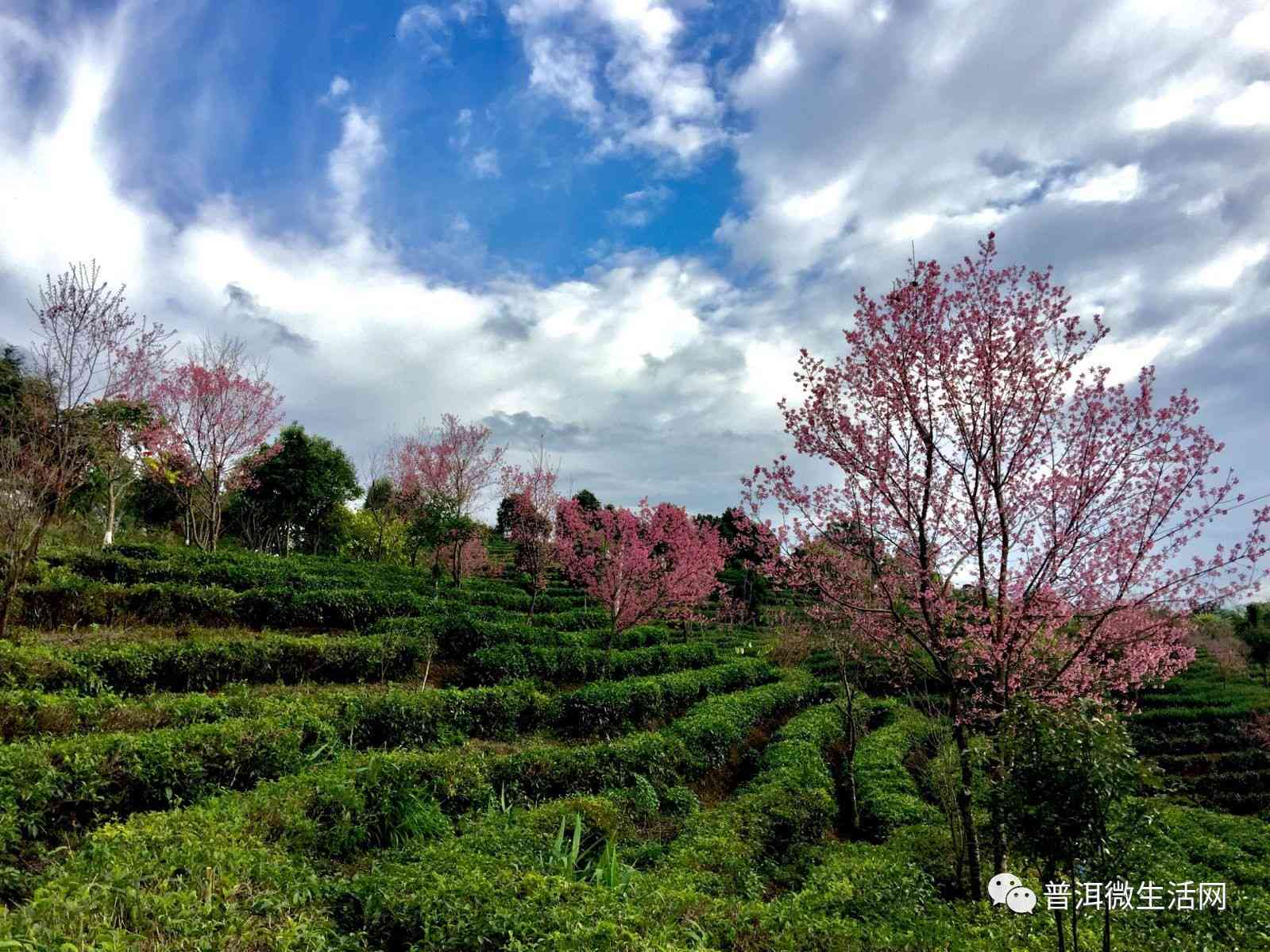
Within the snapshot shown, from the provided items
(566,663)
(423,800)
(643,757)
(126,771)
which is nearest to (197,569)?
(566,663)

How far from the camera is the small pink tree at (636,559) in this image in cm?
1920

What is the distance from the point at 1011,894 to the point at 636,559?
1425 centimetres

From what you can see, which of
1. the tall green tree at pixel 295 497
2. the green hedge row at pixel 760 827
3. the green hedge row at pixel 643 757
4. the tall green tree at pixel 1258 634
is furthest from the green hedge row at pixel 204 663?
the tall green tree at pixel 1258 634

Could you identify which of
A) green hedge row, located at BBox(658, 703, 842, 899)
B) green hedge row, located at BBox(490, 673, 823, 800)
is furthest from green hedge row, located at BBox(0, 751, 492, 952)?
green hedge row, located at BBox(658, 703, 842, 899)

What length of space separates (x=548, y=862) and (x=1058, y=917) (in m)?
4.24

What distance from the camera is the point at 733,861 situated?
7.81 metres

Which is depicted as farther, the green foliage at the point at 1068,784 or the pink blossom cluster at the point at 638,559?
the pink blossom cluster at the point at 638,559

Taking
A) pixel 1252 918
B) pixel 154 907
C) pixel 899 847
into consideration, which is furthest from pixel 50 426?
pixel 1252 918

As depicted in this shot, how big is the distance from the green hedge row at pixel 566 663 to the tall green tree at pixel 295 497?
2105cm

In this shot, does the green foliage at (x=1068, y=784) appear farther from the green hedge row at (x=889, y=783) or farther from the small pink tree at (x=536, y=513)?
the small pink tree at (x=536, y=513)

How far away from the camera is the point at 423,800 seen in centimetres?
737

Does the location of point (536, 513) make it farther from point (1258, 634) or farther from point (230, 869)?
point (1258, 634)

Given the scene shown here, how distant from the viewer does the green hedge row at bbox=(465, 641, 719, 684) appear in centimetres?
1589

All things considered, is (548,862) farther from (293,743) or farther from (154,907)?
(293,743)
